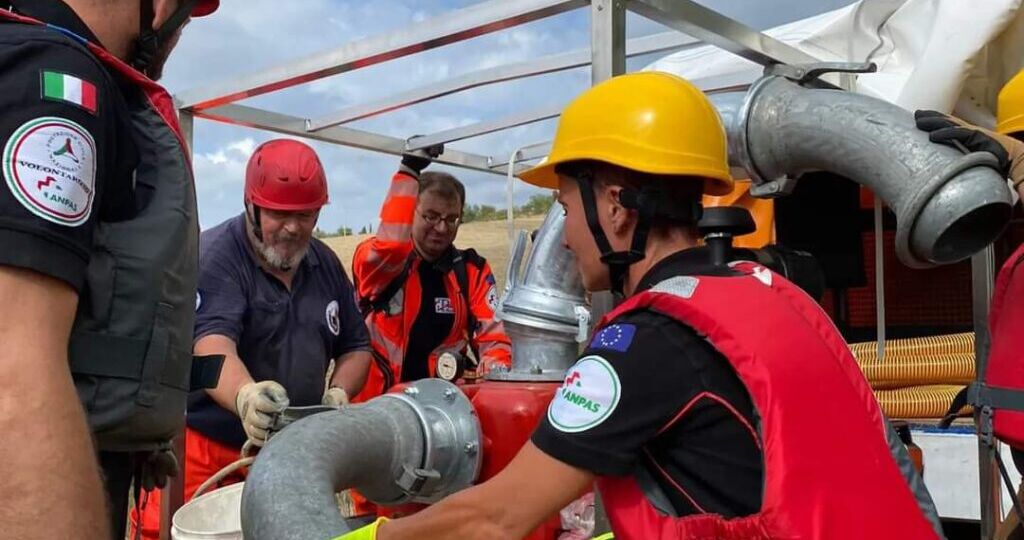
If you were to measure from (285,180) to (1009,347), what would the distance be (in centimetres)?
261

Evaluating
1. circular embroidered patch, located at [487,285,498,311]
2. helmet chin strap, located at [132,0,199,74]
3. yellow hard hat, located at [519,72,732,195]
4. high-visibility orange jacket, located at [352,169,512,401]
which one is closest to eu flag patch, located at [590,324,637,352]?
yellow hard hat, located at [519,72,732,195]

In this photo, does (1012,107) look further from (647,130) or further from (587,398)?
(587,398)

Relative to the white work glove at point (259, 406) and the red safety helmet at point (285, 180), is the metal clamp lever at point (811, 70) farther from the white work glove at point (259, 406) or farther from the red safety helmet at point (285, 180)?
the white work glove at point (259, 406)

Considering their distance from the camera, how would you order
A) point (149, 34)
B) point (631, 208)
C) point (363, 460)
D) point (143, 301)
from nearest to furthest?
point (143, 301) → point (149, 34) → point (631, 208) → point (363, 460)

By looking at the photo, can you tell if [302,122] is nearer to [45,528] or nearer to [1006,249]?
[45,528]

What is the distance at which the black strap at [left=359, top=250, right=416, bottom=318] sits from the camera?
4.47m

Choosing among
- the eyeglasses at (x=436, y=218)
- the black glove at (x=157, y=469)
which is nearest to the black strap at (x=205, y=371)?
the black glove at (x=157, y=469)

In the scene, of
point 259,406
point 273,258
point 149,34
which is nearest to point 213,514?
point 259,406

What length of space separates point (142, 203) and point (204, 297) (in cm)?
198

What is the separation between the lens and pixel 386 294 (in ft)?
14.7

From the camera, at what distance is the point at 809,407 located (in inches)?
62.3

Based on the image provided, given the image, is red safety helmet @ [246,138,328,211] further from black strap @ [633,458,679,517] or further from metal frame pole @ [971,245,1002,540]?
metal frame pole @ [971,245,1002,540]

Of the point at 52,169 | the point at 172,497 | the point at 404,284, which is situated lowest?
the point at 172,497

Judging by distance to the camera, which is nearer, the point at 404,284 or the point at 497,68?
the point at 497,68
